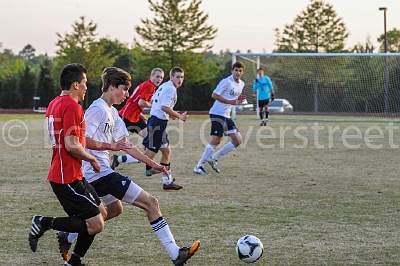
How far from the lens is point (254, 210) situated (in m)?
9.02

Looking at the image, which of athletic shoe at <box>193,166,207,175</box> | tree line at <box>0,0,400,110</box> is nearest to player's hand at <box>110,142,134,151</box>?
athletic shoe at <box>193,166,207,175</box>

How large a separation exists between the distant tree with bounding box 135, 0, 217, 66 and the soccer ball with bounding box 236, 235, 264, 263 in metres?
46.4

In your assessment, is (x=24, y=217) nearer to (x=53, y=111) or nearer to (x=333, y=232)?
(x=53, y=111)

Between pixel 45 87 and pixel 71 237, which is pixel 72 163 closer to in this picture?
pixel 71 237

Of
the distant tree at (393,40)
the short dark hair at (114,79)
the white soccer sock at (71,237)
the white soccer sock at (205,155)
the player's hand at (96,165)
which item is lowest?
the white soccer sock at (205,155)

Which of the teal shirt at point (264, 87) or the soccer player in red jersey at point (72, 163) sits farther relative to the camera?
the teal shirt at point (264, 87)

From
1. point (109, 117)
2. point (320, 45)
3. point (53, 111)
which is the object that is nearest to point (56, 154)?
point (53, 111)

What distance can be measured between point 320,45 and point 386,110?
2083 centimetres

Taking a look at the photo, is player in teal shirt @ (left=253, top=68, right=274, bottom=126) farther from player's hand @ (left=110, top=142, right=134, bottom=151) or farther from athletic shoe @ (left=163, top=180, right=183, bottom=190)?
player's hand @ (left=110, top=142, right=134, bottom=151)

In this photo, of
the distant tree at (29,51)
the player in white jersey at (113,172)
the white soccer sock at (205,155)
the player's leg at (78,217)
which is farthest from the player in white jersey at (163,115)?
the distant tree at (29,51)

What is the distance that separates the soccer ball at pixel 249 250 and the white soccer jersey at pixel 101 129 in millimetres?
1363

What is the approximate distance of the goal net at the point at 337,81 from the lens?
Result: 107 feet

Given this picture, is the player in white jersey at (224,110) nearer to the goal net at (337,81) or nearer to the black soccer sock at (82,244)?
the black soccer sock at (82,244)

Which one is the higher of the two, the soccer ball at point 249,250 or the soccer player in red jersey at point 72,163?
the soccer player in red jersey at point 72,163
